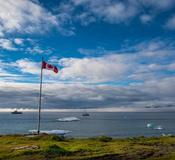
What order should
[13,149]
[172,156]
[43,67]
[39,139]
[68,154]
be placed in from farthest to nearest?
[43,67] → [39,139] → [13,149] → [68,154] → [172,156]

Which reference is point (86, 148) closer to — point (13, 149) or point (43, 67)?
point (13, 149)

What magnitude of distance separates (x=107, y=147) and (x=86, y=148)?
184 cm

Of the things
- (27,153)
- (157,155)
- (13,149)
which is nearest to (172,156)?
(157,155)

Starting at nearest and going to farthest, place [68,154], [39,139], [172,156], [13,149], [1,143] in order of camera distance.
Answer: [172,156], [68,154], [13,149], [1,143], [39,139]

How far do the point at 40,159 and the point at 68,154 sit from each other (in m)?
2.49

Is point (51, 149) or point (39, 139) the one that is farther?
point (39, 139)

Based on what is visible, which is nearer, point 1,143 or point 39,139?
point 1,143

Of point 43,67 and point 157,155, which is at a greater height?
point 43,67

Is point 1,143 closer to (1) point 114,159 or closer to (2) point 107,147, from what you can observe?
(2) point 107,147

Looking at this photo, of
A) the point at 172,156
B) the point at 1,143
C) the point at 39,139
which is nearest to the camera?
the point at 172,156

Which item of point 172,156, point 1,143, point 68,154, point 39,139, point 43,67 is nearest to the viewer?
point 172,156

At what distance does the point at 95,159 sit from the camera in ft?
74.7

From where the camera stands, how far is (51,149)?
2545 centimetres

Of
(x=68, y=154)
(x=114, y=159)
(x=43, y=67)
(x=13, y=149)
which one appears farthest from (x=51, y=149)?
(x=43, y=67)
